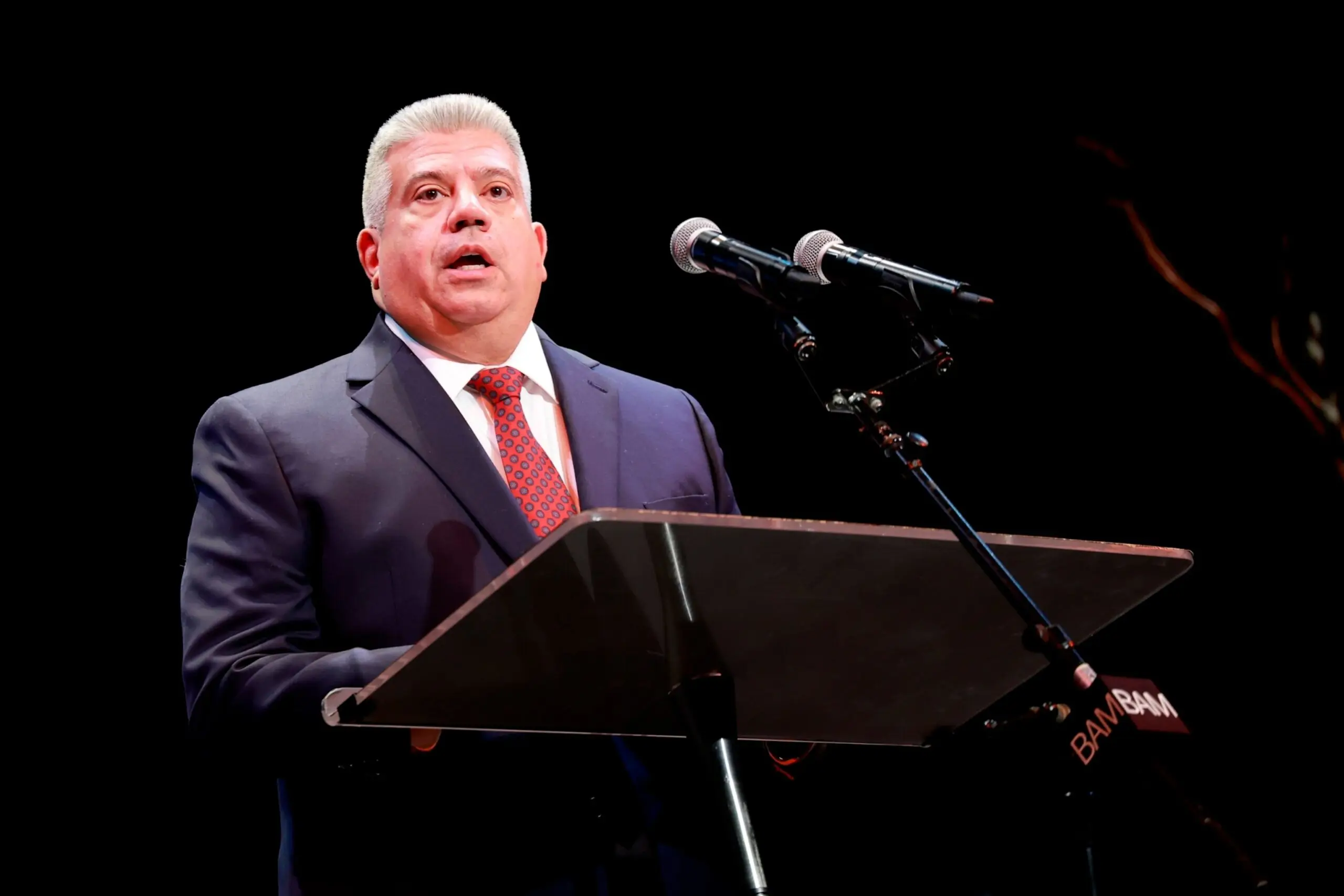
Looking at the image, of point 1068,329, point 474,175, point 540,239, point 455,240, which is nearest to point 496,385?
point 455,240

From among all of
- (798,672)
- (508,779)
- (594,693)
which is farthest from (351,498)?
(798,672)

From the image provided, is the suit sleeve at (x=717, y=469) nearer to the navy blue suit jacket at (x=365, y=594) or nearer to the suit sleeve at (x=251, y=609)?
the navy blue suit jacket at (x=365, y=594)

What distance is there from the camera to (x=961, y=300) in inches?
62.8

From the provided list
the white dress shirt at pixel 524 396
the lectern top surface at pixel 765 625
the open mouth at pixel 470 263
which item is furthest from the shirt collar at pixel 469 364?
the lectern top surface at pixel 765 625

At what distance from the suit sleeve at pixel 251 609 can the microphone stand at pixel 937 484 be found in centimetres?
69

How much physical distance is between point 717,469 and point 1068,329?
224 cm

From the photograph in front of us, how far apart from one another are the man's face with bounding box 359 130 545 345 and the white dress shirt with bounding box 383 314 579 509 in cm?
3

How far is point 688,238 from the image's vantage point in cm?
188

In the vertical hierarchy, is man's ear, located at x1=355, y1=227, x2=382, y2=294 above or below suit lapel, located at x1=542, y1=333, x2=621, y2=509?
above

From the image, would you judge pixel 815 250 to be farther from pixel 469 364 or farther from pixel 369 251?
pixel 369 251

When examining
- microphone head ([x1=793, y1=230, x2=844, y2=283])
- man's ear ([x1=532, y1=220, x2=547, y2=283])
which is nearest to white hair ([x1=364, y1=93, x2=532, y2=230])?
man's ear ([x1=532, y1=220, x2=547, y2=283])

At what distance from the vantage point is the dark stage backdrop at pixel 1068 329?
3926 millimetres

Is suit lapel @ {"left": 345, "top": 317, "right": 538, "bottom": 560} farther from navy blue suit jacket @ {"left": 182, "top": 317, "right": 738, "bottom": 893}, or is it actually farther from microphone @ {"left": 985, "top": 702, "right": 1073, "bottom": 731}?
microphone @ {"left": 985, "top": 702, "right": 1073, "bottom": 731}

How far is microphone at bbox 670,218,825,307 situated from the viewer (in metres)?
1.66
